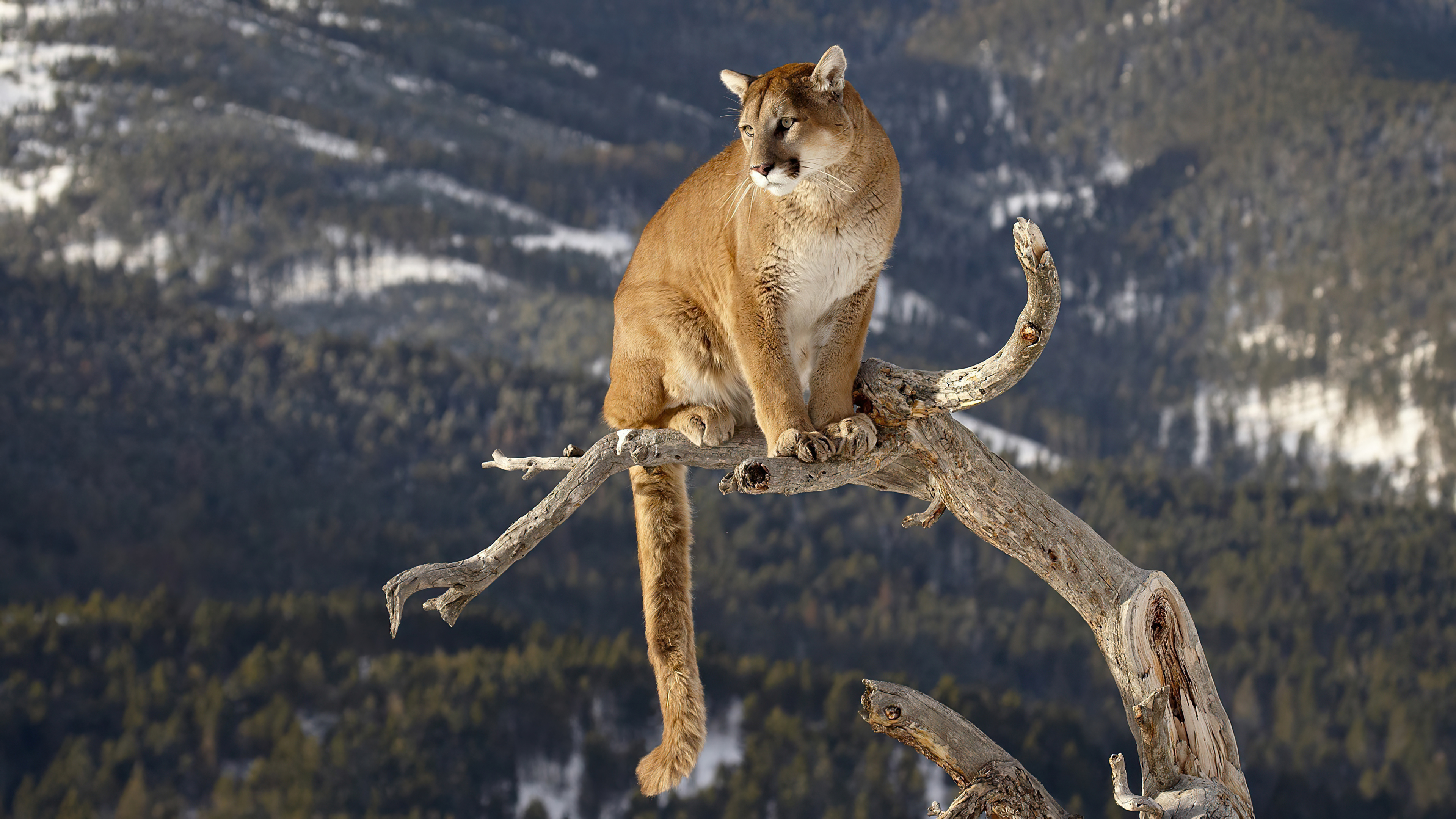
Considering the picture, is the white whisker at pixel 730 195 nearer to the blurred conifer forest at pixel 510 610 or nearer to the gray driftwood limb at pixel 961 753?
the gray driftwood limb at pixel 961 753

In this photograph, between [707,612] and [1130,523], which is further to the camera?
[1130,523]

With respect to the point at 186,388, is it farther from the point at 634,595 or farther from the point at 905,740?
the point at 905,740

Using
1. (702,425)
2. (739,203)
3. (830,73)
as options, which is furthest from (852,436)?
(830,73)

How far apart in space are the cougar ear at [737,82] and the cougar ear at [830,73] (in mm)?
520

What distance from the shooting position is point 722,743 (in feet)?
374

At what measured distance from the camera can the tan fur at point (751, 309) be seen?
9570mm

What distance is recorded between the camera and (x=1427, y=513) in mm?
165500

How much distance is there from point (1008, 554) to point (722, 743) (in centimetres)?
10731

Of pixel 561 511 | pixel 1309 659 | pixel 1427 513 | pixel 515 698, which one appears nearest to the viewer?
pixel 561 511

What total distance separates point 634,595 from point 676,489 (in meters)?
141

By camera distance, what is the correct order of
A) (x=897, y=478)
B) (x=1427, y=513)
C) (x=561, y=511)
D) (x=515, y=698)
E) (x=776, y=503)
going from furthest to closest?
(x=1427, y=513), (x=776, y=503), (x=515, y=698), (x=897, y=478), (x=561, y=511)

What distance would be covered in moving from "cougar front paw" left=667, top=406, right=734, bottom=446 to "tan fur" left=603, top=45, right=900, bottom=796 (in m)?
0.01

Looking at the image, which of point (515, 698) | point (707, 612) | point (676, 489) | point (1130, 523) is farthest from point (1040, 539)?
point (1130, 523)

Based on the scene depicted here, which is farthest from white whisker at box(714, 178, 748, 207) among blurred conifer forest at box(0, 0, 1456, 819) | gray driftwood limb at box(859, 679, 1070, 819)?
blurred conifer forest at box(0, 0, 1456, 819)
